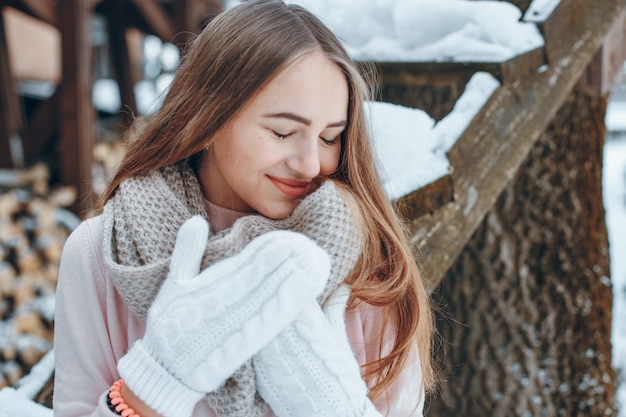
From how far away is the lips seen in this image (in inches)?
50.2

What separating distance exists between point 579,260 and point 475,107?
3.66ft

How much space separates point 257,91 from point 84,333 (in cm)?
53

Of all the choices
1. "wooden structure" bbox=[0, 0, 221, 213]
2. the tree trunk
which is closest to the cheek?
Answer: the tree trunk

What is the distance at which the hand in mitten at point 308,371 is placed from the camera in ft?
3.59

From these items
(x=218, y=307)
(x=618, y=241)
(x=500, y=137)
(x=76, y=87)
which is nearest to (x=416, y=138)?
Result: (x=500, y=137)

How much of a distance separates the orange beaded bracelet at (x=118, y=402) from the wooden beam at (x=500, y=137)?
0.70m

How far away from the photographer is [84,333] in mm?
1255

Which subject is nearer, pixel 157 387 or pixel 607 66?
pixel 157 387

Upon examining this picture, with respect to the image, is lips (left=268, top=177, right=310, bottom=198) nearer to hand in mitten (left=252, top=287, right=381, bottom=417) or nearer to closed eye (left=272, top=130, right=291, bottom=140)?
closed eye (left=272, top=130, right=291, bottom=140)

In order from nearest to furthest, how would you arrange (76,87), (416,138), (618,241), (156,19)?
(416,138), (76,87), (156,19), (618,241)

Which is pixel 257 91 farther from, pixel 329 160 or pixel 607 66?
pixel 607 66

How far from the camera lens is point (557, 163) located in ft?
8.35

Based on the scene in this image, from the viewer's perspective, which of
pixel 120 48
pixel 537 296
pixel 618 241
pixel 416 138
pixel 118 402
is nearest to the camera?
pixel 118 402

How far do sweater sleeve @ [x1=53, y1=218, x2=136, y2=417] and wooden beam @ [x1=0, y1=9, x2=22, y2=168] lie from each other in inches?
125
